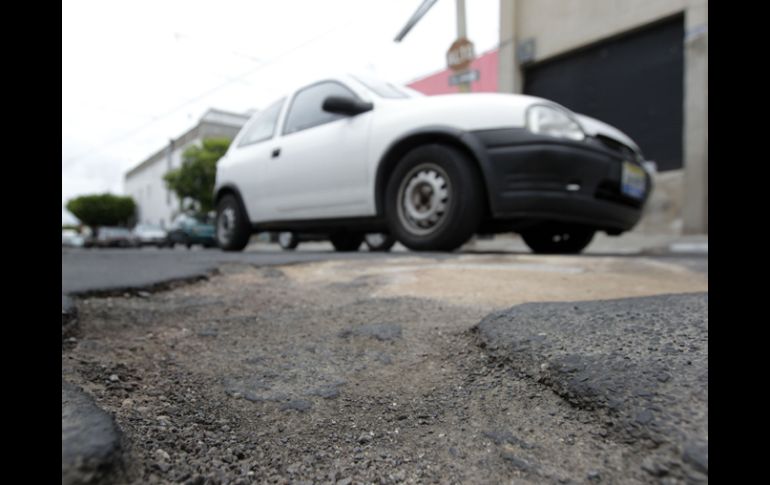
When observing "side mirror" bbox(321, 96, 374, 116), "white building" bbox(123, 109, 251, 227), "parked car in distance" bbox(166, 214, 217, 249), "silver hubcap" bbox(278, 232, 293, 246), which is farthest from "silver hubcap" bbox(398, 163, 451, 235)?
"white building" bbox(123, 109, 251, 227)

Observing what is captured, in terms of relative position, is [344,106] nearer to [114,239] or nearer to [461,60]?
[461,60]

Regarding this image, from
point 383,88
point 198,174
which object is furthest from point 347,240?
point 198,174

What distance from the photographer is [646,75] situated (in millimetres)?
7266

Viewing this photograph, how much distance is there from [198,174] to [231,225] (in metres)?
19.2

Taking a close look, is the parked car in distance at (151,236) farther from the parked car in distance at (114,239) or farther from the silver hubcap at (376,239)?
the silver hubcap at (376,239)

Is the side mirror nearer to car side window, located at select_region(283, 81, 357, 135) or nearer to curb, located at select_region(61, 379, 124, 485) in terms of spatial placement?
car side window, located at select_region(283, 81, 357, 135)

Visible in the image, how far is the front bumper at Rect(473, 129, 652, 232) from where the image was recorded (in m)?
2.65

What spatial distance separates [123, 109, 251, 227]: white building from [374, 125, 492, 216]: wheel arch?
80.0ft

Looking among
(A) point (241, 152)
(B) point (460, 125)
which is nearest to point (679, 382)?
(B) point (460, 125)

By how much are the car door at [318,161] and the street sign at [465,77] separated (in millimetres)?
2925

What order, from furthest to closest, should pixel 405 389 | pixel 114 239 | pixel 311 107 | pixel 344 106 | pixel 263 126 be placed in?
pixel 114 239
pixel 263 126
pixel 311 107
pixel 344 106
pixel 405 389

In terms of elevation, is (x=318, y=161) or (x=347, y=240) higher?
(x=318, y=161)
